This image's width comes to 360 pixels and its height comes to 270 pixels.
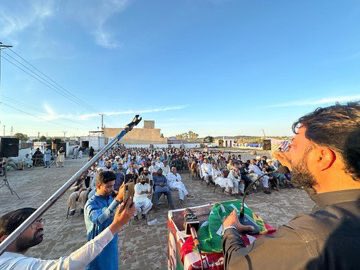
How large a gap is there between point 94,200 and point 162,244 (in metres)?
2.62

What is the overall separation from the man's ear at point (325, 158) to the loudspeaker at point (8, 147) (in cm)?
1451

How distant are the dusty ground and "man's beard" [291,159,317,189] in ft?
11.5

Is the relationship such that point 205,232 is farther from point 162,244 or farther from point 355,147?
point 162,244

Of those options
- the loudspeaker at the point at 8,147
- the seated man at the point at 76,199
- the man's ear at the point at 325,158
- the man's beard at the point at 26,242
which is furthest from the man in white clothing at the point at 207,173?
the loudspeaker at the point at 8,147

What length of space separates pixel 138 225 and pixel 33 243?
4.43 meters

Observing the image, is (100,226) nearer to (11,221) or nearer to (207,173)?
(11,221)

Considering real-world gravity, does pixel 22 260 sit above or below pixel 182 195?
above

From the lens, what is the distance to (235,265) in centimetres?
88

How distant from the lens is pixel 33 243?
58.2 inches

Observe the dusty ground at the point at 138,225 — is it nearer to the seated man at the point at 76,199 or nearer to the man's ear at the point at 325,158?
the seated man at the point at 76,199

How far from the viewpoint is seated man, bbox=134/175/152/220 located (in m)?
5.96

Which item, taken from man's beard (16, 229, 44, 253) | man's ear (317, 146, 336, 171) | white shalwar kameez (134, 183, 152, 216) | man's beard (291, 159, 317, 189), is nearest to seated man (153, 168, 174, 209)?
white shalwar kameez (134, 183, 152, 216)

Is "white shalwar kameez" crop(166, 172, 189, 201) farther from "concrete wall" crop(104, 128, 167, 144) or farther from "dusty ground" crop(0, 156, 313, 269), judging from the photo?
"concrete wall" crop(104, 128, 167, 144)

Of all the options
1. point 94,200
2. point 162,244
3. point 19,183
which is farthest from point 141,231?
point 19,183
